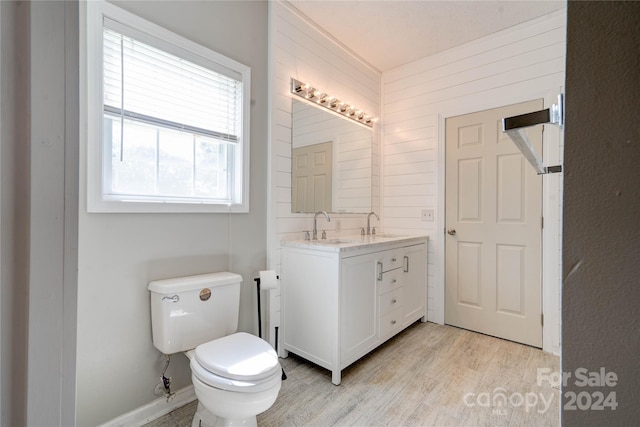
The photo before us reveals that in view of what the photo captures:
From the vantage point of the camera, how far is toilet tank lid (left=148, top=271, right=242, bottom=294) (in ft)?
5.00

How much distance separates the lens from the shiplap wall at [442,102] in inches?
94.0

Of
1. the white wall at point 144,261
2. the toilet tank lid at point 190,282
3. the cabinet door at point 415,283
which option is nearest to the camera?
the white wall at point 144,261

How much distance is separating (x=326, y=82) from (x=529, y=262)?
2.31 metres

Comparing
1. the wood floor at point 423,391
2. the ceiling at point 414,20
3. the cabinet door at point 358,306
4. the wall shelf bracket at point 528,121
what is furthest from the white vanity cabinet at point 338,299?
the ceiling at point 414,20

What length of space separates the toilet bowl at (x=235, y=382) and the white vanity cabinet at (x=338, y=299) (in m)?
0.63

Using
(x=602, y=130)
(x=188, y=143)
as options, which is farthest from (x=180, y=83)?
(x=602, y=130)

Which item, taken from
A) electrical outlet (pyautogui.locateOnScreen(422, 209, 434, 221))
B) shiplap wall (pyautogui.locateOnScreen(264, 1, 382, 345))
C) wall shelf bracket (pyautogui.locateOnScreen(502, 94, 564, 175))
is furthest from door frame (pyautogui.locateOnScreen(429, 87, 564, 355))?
wall shelf bracket (pyautogui.locateOnScreen(502, 94, 564, 175))

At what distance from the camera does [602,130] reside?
0.38 m

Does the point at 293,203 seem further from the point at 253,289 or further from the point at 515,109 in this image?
the point at 515,109

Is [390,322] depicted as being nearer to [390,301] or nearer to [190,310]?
[390,301]

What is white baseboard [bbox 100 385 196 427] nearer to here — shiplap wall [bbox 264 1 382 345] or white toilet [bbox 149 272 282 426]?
white toilet [bbox 149 272 282 426]

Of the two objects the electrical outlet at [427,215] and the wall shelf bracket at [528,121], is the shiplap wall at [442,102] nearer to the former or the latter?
the electrical outlet at [427,215]

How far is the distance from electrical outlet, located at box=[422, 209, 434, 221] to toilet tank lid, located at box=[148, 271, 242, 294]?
6.60 ft

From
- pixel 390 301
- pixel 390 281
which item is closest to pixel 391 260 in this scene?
pixel 390 281
